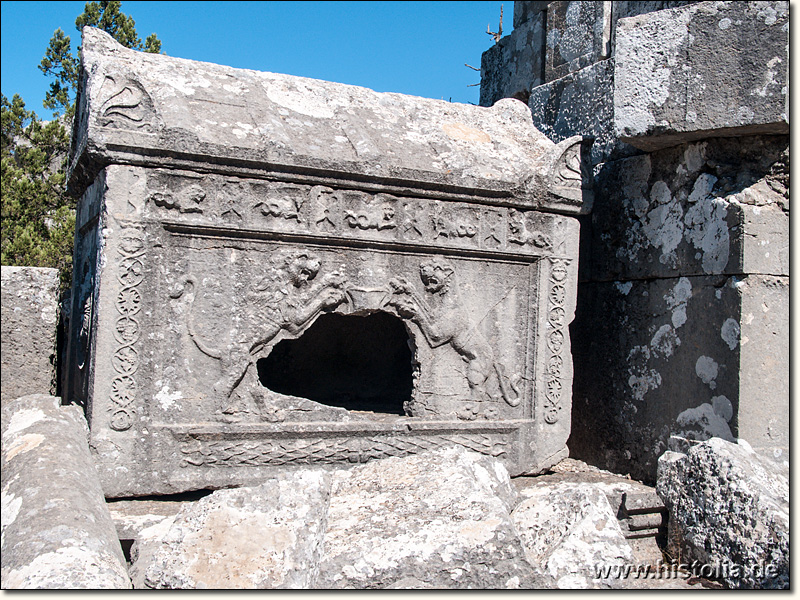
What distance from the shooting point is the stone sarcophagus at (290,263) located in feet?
11.9

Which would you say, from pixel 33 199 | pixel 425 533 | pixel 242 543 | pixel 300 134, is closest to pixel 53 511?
pixel 242 543

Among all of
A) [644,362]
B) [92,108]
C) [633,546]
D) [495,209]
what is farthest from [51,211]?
[633,546]

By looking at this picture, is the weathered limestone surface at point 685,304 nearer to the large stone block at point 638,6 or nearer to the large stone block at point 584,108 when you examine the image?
the large stone block at point 584,108

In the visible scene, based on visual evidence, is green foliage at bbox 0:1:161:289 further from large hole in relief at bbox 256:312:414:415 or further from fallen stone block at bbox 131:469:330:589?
fallen stone block at bbox 131:469:330:589

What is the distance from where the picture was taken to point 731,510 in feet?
10.6

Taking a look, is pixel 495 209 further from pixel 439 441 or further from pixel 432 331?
pixel 439 441

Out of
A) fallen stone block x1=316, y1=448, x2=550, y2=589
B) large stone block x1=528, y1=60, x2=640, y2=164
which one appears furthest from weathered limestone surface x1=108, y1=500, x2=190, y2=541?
large stone block x1=528, y1=60, x2=640, y2=164

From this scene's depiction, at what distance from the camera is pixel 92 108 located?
354 cm

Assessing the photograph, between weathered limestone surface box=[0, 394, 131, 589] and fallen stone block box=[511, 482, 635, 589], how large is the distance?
1548 millimetres

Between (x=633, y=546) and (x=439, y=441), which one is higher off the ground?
(x=439, y=441)

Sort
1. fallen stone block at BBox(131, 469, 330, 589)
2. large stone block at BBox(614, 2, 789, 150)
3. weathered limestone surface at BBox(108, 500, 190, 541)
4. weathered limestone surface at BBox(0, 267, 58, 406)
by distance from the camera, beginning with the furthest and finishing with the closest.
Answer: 1. weathered limestone surface at BBox(0, 267, 58, 406)
2. large stone block at BBox(614, 2, 789, 150)
3. weathered limestone surface at BBox(108, 500, 190, 541)
4. fallen stone block at BBox(131, 469, 330, 589)

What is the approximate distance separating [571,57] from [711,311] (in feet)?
7.91

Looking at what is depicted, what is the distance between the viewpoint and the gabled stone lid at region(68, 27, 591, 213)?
3621 millimetres

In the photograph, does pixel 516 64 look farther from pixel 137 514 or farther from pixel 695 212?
pixel 137 514
